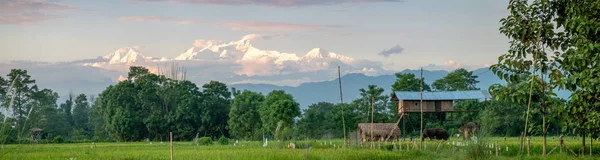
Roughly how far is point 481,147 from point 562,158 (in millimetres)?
2662

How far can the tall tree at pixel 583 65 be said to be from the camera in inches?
603

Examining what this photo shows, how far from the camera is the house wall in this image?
3791 centimetres

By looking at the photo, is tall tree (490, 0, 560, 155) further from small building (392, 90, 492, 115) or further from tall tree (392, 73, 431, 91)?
tall tree (392, 73, 431, 91)

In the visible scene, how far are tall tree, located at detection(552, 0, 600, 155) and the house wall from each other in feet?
65.8

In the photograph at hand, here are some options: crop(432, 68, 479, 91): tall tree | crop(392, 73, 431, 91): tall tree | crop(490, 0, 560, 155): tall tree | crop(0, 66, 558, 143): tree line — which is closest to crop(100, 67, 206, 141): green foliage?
crop(0, 66, 558, 143): tree line

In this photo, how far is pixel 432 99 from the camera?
38344 mm

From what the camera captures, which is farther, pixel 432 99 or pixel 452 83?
pixel 452 83

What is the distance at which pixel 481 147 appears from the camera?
53.6 ft

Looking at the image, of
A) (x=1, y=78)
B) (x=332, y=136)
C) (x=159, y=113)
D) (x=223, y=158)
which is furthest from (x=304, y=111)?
(x=223, y=158)

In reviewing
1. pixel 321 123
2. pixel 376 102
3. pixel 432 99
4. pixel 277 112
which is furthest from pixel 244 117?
pixel 432 99

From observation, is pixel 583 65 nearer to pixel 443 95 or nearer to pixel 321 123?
pixel 443 95

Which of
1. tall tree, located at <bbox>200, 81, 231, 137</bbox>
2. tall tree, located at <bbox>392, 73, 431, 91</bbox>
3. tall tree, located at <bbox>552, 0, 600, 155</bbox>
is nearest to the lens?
tall tree, located at <bbox>552, 0, 600, 155</bbox>

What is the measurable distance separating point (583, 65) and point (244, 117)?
33855 mm

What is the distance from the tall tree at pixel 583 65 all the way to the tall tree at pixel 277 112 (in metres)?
26.4
